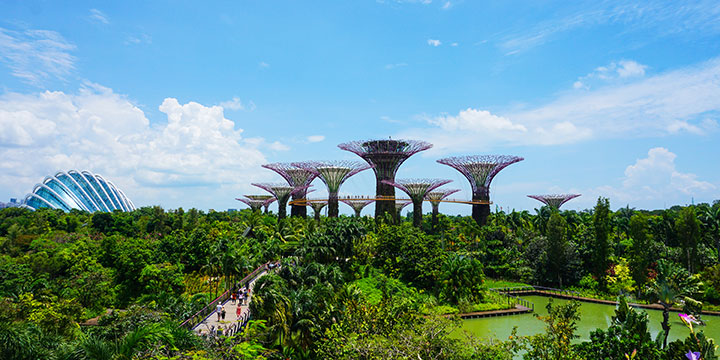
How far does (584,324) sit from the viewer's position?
32.4 m

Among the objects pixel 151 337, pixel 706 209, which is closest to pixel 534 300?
pixel 706 209

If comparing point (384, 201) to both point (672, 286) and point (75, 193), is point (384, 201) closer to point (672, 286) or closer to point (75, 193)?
point (672, 286)

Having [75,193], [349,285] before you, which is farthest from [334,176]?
[75,193]

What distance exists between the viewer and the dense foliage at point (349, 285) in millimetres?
16797

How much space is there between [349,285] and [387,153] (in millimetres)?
39582

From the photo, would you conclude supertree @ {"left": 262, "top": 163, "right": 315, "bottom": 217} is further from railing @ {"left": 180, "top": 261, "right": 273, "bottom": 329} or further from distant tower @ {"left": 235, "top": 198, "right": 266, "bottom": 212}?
railing @ {"left": 180, "top": 261, "right": 273, "bottom": 329}

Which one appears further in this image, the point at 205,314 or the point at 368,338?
the point at 205,314

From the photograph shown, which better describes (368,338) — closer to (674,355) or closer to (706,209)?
(674,355)

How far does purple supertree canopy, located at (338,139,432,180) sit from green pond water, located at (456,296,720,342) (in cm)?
3167

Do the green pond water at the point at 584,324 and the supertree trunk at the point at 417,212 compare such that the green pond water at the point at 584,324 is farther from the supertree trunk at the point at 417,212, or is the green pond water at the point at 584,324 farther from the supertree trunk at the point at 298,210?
the supertree trunk at the point at 298,210

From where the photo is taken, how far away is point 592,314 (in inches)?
1414

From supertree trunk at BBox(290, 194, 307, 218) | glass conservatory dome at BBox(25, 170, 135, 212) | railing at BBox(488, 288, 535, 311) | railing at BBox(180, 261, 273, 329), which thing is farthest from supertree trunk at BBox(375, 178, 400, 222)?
glass conservatory dome at BBox(25, 170, 135, 212)

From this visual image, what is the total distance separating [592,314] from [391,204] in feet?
109

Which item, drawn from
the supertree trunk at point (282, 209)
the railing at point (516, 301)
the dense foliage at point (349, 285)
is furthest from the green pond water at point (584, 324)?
the supertree trunk at point (282, 209)
